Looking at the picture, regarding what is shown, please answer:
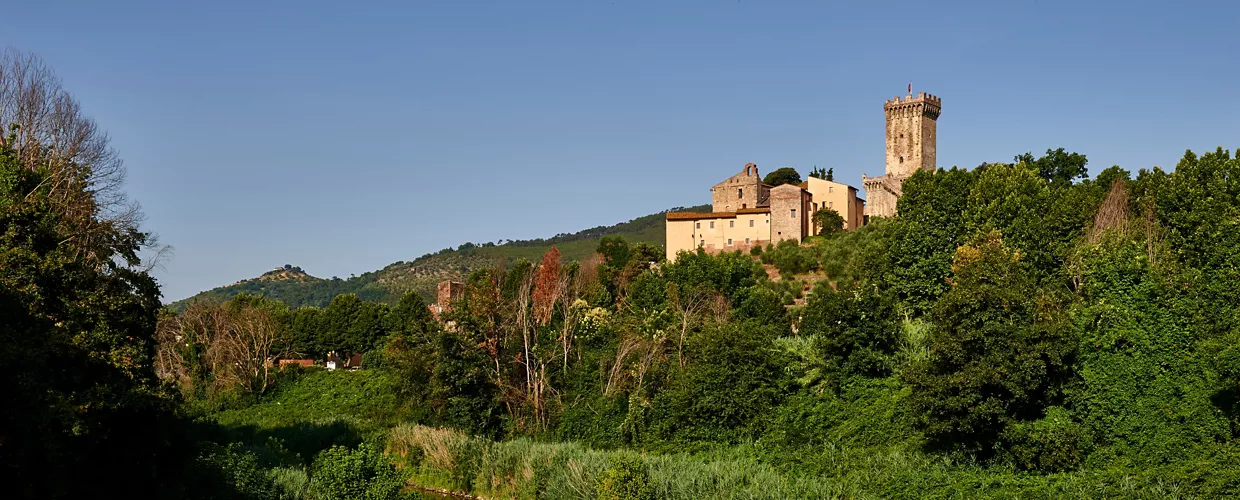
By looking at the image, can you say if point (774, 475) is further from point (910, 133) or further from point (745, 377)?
point (910, 133)

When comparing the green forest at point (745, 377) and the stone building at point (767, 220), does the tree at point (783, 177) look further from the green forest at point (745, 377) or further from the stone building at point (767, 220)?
the green forest at point (745, 377)

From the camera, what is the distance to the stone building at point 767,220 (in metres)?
63.7

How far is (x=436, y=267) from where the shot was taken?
160 meters

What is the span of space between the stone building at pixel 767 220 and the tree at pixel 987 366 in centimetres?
3484

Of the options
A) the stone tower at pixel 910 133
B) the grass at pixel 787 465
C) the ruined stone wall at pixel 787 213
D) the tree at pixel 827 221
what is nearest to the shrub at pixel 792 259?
the ruined stone wall at pixel 787 213

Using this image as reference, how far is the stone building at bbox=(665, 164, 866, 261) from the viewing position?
63.7 meters

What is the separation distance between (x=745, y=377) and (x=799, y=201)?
32123mm

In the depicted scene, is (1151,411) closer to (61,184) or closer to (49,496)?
(49,496)

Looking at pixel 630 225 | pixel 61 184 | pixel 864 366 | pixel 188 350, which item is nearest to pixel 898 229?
pixel 864 366

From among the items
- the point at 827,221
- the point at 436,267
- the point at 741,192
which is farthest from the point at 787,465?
the point at 436,267

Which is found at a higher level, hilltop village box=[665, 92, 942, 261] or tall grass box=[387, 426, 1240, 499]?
hilltop village box=[665, 92, 942, 261]

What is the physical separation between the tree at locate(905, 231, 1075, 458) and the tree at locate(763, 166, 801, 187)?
4993 cm

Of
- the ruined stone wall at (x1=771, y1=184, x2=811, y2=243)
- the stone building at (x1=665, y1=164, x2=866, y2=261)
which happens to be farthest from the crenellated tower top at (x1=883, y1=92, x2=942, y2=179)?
the ruined stone wall at (x1=771, y1=184, x2=811, y2=243)

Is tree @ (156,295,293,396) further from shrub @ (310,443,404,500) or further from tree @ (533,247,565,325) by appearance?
shrub @ (310,443,404,500)
